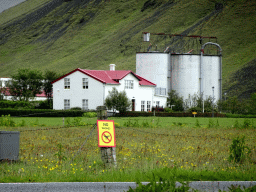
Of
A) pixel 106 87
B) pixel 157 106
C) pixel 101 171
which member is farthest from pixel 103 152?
pixel 157 106

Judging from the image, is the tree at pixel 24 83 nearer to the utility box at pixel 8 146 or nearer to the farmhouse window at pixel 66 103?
the farmhouse window at pixel 66 103

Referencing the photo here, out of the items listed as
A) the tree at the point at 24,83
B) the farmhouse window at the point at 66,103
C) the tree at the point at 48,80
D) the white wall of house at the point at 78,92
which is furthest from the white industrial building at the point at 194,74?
the tree at the point at 24,83

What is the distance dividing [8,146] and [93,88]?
1825 inches

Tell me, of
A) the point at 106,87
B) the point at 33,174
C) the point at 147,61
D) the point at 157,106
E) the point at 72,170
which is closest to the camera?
the point at 33,174

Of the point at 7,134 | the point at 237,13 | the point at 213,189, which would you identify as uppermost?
the point at 237,13

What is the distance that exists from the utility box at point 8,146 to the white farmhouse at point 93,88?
148 feet

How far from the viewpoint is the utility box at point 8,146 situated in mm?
11656

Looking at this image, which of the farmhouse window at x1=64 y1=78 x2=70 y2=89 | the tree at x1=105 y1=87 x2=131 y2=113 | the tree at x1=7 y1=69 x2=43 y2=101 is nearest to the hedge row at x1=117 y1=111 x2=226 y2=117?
the tree at x1=105 y1=87 x2=131 y2=113

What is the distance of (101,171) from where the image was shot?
32.6ft

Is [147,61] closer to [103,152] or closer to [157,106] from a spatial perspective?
[157,106]

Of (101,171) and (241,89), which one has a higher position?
(241,89)

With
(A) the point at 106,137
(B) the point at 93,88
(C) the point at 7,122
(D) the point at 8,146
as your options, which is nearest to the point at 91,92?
(B) the point at 93,88

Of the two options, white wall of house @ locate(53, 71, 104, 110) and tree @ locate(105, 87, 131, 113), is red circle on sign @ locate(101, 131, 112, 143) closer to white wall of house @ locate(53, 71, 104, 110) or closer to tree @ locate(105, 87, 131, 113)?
tree @ locate(105, 87, 131, 113)

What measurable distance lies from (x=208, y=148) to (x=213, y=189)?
7402 mm
